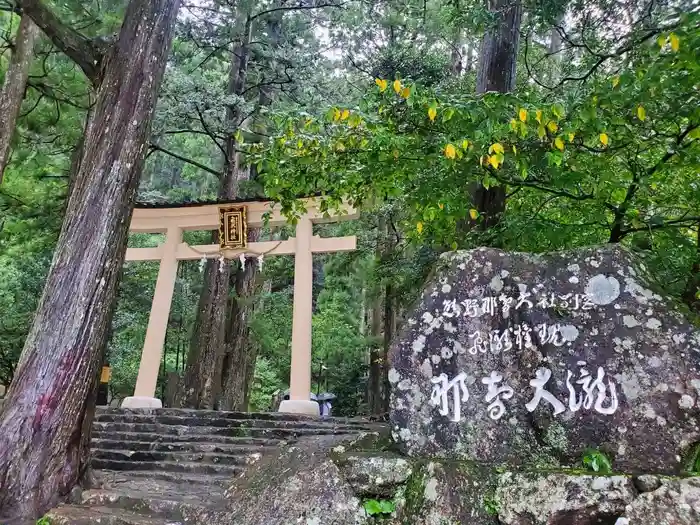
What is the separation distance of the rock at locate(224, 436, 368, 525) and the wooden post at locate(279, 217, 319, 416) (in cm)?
437

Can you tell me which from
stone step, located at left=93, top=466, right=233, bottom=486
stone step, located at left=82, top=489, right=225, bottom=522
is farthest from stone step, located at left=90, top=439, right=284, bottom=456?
stone step, located at left=82, top=489, right=225, bottom=522

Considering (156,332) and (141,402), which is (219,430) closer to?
(141,402)

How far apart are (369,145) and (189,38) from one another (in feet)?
27.9

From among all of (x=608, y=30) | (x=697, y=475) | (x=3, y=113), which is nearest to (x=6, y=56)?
(x=3, y=113)

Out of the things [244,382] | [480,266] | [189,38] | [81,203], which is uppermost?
[189,38]

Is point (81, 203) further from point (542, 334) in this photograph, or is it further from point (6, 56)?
point (6, 56)

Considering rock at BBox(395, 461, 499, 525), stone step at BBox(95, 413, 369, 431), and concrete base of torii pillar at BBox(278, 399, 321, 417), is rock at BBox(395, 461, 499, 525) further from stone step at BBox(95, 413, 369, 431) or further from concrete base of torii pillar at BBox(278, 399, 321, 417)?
concrete base of torii pillar at BBox(278, 399, 321, 417)

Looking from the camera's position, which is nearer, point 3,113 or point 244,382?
point 3,113

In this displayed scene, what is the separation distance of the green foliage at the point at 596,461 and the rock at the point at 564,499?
0.14 meters

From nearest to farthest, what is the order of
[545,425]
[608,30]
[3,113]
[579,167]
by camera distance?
[545,425]
[579,167]
[608,30]
[3,113]

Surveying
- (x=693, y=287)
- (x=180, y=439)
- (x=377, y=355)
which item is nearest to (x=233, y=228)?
(x=180, y=439)

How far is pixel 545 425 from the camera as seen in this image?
2.94 metres

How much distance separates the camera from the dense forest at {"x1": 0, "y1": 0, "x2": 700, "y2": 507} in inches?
138

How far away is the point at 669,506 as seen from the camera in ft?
7.88
